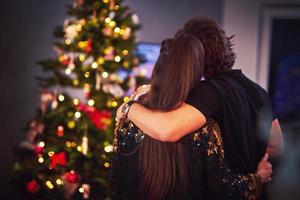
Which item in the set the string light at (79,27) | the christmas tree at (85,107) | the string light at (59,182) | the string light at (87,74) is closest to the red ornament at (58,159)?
the christmas tree at (85,107)

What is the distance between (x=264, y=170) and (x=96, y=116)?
186cm

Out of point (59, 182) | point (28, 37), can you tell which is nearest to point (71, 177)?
point (59, 182)

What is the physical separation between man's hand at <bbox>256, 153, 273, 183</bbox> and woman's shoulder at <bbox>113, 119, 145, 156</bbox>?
18.2 inches

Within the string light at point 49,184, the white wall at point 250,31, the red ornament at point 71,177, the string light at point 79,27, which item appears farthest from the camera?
the white wall at point 250,31

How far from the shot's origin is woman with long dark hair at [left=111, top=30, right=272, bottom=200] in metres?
1.49

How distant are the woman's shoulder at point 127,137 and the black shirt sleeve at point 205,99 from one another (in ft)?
0.74

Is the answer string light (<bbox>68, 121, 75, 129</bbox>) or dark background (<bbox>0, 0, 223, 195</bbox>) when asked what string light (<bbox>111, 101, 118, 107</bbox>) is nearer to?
string light (<bbox>68, 121, 75, 129</bbox>)

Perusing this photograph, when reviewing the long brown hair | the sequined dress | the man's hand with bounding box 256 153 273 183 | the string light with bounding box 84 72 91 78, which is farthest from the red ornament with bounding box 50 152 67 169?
the man's hand with bounding box 256 153 273 183

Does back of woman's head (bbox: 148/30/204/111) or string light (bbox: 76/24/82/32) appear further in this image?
string light (bbox: 76/24/82/32)

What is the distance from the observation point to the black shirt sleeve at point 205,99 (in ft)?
4.77

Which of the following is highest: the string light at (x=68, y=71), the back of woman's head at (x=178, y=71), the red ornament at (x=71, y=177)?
the back of woman's head at (x=178, y=71)

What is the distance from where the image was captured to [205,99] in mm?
1470

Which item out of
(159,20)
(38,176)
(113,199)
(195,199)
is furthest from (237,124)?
(159,20)

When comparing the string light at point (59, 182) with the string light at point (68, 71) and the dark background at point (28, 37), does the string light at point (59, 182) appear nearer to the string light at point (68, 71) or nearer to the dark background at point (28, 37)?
the string light at point (68, 71)
